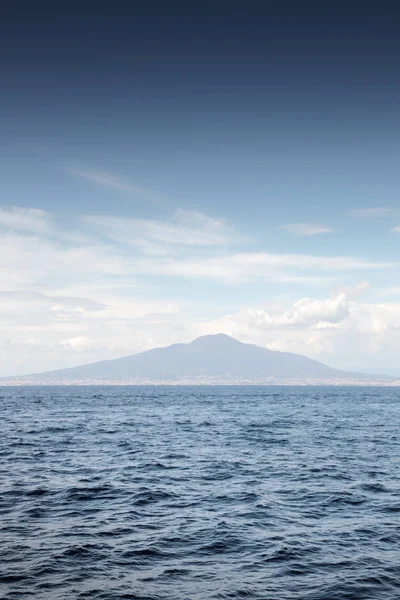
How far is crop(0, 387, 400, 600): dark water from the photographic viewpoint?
64.4 feet

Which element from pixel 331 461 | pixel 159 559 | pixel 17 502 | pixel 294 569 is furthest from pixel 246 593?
pixel 331 461

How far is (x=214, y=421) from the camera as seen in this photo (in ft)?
283

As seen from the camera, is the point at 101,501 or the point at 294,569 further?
the point at 101,501

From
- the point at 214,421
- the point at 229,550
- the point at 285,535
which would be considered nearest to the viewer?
the point at 229,550

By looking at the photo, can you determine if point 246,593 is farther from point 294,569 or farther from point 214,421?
point 214,421

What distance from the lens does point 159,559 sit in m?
22.0

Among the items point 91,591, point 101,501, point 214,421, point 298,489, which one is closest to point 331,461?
point 298,489

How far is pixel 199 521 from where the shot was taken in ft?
90.1

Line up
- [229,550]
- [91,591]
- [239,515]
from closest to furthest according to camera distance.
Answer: [91,591]
[229,550]
[239,515]

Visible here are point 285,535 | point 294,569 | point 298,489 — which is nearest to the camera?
point 294,569

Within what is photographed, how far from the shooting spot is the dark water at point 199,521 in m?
19.6

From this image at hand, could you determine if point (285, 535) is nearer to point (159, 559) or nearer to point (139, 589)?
point (159, 559)

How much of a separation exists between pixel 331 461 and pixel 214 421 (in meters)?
42.4

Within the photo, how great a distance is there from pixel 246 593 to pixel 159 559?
4699 millimetres
